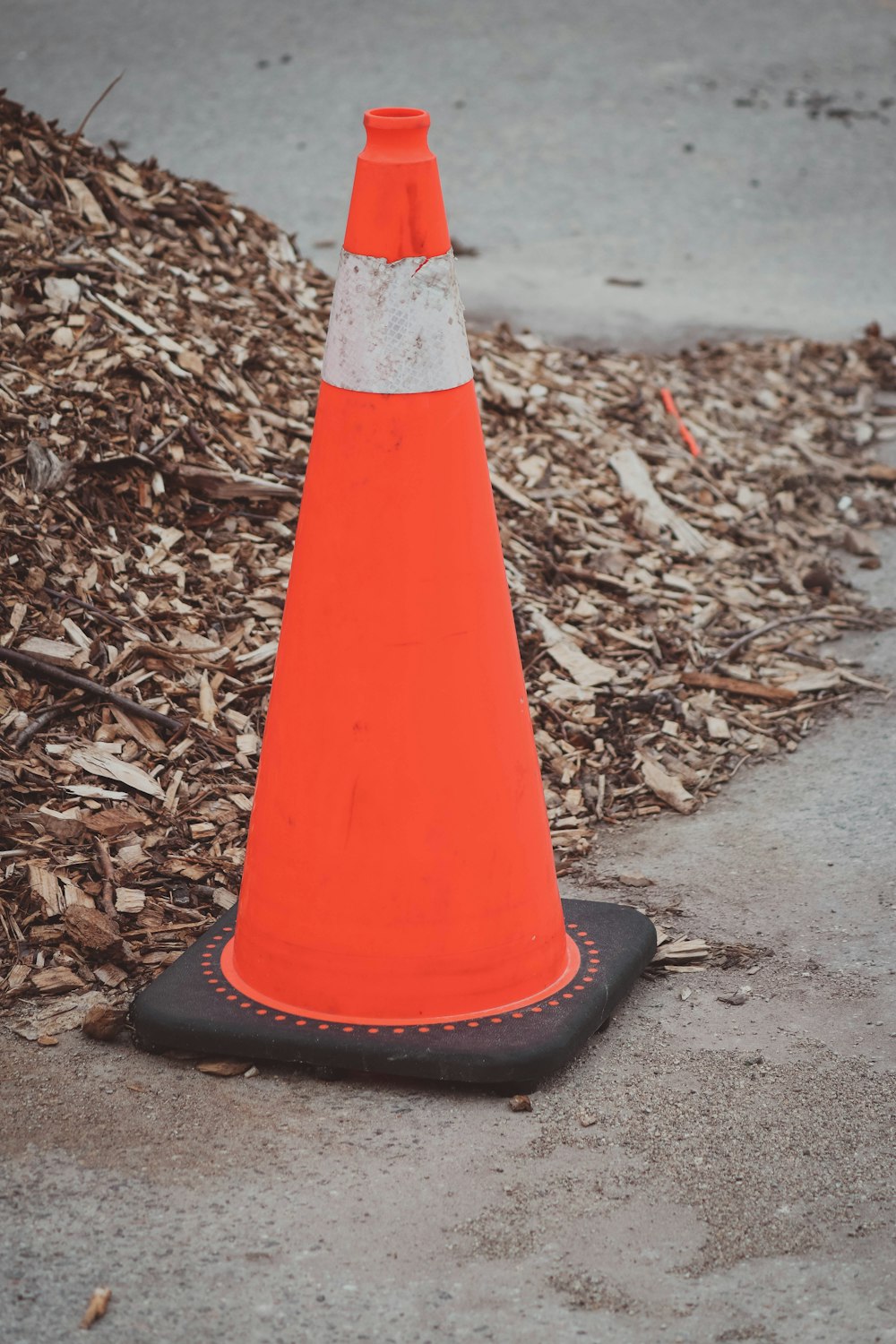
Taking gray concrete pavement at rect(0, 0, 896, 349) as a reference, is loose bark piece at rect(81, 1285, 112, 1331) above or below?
below

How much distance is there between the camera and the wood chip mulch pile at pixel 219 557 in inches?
149

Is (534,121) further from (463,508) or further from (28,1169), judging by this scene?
(28,1169)

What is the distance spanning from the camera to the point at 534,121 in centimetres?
1274

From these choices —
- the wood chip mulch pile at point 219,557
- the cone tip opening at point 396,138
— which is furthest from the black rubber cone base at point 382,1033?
the cone tip opening at point 396,138

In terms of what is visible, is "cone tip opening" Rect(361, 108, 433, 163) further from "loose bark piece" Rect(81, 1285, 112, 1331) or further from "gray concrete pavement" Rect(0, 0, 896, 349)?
"gray concrete pavement" Rect(0, 0, 896, 349)

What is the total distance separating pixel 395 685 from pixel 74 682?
1421 millimetres

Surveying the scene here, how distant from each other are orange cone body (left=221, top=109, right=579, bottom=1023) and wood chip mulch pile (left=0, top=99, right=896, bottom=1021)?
0.59 feet

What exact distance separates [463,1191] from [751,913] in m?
1.37

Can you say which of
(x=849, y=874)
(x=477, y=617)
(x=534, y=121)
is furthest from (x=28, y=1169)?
(x=534, y=121)

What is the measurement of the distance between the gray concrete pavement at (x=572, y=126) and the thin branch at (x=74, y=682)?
15.6 ft

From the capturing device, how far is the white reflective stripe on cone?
288 centimetres

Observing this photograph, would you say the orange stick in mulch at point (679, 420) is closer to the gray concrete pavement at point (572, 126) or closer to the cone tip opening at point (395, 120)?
the gray concrete pavement at point (572, 126)

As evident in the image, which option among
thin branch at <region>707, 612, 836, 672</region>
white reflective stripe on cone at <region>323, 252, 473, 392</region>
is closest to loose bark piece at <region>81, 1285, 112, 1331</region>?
white reflective stripe on cone at <region>323, 252, 473, 392</region>

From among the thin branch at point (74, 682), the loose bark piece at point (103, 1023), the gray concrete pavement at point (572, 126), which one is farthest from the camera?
the gray concrete pavement at point (572, 126)
